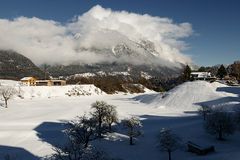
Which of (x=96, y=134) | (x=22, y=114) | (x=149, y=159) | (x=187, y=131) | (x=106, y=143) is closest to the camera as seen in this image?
(x=149, y=159)

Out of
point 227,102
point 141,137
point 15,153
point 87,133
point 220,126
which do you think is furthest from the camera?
point 227,102

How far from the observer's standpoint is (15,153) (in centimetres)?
5409

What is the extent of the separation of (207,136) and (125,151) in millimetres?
19843

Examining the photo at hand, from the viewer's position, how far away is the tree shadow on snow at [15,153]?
5146 centimetres

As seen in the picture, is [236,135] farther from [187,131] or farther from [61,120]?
[61,120]

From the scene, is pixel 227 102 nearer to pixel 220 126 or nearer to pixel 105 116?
pixel 220 126

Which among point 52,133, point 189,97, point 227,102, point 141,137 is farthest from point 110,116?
point 189,97

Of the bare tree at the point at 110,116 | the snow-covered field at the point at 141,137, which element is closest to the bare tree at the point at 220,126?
the snow-covered field at the point at 141,137

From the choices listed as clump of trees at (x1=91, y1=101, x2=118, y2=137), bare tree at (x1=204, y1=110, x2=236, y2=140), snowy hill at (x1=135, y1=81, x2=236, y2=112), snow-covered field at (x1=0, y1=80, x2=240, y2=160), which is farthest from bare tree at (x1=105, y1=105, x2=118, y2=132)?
snowy hill at (x1=135, y1=81, x2=236, y2=112)

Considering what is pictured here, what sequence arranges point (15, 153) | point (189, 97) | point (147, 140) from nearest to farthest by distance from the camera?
1. point (15, 153)
2. point (147, 140)
3. point (189, 97)

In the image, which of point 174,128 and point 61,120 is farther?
point 61,120

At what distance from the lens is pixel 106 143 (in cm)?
6056

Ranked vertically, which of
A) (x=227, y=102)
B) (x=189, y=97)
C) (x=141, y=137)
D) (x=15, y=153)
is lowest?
(x=15, y=153)

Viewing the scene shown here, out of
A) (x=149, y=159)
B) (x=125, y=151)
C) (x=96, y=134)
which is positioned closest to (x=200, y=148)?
(x=149, y=159)
